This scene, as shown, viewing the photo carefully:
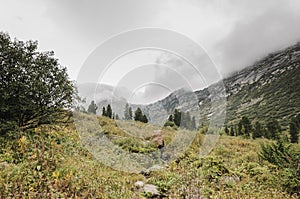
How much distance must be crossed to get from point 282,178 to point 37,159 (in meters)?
8.09

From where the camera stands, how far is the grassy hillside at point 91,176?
6219mm

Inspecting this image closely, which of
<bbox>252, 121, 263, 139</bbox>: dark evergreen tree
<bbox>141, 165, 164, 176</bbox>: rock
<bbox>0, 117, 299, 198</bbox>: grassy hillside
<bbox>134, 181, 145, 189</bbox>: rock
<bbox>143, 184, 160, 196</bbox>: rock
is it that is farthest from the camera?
<bbox>252, 121, 263, 139</bbox>: dark evergreen tree

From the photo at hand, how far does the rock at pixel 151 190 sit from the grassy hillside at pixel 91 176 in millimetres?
182

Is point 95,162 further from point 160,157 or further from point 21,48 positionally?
point 21,48

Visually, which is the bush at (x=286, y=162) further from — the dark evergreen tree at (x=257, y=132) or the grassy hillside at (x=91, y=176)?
the dark evergreen tree at (x=257, y=132)

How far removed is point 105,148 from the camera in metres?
11.8

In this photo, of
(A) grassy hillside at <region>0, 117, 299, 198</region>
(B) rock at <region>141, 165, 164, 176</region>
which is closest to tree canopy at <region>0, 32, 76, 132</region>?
(A) grassy hillside at <region>0, 117, 299, 198</region>

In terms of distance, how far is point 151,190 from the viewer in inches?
298

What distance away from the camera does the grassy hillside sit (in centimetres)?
622

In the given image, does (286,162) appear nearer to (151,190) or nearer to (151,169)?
(151,169)

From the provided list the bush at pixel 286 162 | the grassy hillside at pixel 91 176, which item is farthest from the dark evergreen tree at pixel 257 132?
the grassy hillside at pixel 91 176

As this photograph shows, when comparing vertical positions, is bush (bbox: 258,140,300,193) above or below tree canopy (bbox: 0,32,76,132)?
below

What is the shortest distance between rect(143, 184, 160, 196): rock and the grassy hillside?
0.18 m

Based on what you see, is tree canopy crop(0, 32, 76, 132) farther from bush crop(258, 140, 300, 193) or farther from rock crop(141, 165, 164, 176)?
bush crop(258, 140, 300, 193)
